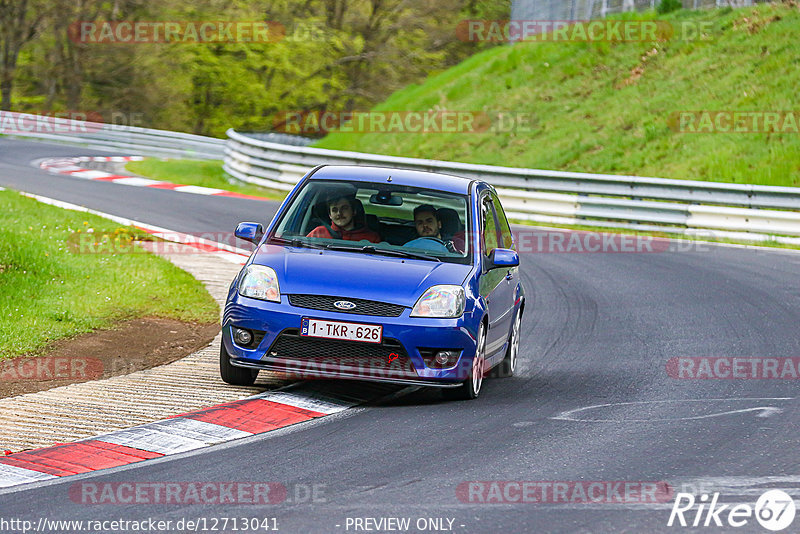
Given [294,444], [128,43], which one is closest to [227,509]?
[294,444]

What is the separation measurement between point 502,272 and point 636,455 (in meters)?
2.74

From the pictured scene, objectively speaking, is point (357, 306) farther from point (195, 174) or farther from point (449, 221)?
point (195, 174)

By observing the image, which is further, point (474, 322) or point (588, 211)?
point (588, 211)

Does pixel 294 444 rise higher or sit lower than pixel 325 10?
lower

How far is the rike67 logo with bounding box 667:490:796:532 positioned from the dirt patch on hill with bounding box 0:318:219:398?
14.7ft

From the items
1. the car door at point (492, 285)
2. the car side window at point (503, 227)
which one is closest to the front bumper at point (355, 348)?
the car door at point (492, 285)

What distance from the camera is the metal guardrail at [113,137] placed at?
34.8m

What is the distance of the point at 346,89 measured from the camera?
5484 cm

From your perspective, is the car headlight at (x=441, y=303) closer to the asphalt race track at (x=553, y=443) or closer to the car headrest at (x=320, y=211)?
the asphalt race track at (x=553, y=443)

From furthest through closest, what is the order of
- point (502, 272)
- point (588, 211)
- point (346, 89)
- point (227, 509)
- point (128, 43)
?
point (346, 89)
point (128, 43)
point (588, 211)
point (502, 272)
point (227, 509)

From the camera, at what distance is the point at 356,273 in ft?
25.5

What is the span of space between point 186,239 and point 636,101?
16726mm

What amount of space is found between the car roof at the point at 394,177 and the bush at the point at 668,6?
2637cm

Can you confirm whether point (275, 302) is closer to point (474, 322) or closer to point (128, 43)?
point (474, 322)
